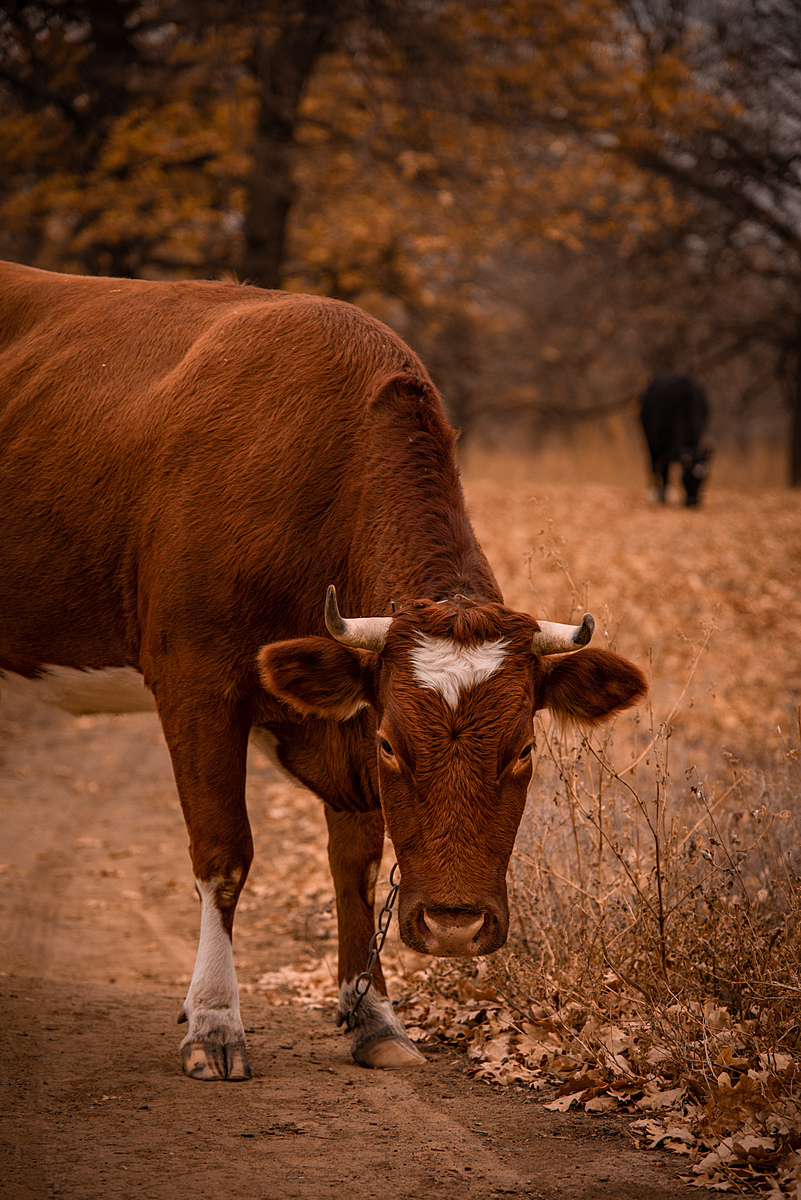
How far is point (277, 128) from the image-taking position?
43.0 feet

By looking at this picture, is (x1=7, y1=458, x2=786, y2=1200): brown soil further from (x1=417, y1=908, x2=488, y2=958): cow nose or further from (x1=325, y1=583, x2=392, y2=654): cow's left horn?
(x1=325, y1=583, x2=392, y2=654): cow's left horn

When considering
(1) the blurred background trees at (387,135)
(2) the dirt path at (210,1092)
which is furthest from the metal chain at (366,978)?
(1) the blurred background trees at (387,135)

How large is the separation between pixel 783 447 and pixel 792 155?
45.2ft

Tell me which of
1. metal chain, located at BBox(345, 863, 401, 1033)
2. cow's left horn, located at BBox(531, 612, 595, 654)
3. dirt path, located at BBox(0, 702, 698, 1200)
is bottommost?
dirt path, located at BBox(0, 702, 698, 1200)

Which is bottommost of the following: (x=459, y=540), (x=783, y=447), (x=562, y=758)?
(x=562, y=758)

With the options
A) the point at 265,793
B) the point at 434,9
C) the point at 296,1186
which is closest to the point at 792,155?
the point at 434,9

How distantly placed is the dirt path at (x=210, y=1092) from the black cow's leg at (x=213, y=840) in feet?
0.65

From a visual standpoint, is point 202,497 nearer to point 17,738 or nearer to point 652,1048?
point 652,1048

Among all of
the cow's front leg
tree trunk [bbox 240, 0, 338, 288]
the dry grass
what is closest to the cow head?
the dry grass

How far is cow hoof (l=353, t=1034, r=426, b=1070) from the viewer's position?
3889mm

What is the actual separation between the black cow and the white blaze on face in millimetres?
14784

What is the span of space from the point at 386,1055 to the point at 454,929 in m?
1.23

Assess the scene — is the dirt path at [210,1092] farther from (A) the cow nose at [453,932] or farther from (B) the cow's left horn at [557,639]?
(B) the cow's left horn at [557,639]

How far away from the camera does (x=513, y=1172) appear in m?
3.04
